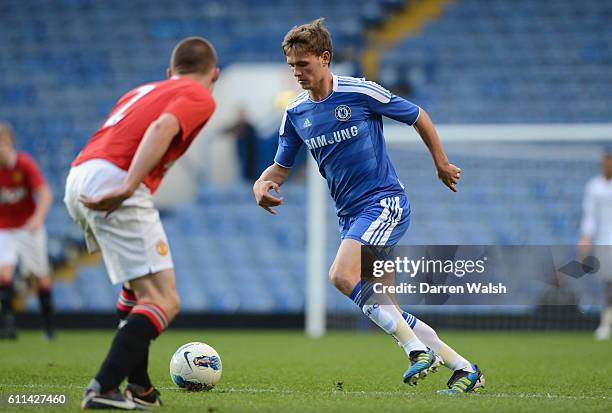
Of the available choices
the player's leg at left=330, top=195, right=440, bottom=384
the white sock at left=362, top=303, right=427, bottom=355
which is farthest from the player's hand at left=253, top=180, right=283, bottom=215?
the white sock at left=362, top=303, right=427, bottom=355

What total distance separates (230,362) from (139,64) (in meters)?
10.8

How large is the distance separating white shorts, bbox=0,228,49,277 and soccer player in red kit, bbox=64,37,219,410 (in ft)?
20.2

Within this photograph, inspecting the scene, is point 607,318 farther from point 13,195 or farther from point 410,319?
point 13,195

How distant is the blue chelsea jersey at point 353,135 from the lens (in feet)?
18.4

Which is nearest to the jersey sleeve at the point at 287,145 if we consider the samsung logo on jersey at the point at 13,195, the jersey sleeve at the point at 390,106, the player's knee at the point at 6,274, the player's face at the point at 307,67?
the player's face at the point at 307,67

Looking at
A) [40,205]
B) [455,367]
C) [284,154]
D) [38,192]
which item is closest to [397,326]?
[455,367]

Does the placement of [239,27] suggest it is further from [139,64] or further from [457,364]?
[457,364]

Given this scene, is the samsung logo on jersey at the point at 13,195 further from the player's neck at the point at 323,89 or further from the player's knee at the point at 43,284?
the player's neck at the point at 323,89

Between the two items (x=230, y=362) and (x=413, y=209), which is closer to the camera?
(x=230, y=362)

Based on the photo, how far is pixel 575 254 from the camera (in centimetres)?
1120

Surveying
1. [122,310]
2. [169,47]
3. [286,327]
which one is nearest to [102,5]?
[169,47]

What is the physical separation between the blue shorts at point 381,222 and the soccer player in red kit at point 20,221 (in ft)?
18.4

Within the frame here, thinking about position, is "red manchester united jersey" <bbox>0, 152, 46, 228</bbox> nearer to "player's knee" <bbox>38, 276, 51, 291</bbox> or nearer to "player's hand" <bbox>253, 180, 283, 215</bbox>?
"player's knee" <bbox>38, 276, 51, 291</bbox>

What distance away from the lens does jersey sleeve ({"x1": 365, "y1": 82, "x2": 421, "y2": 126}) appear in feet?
18.1
